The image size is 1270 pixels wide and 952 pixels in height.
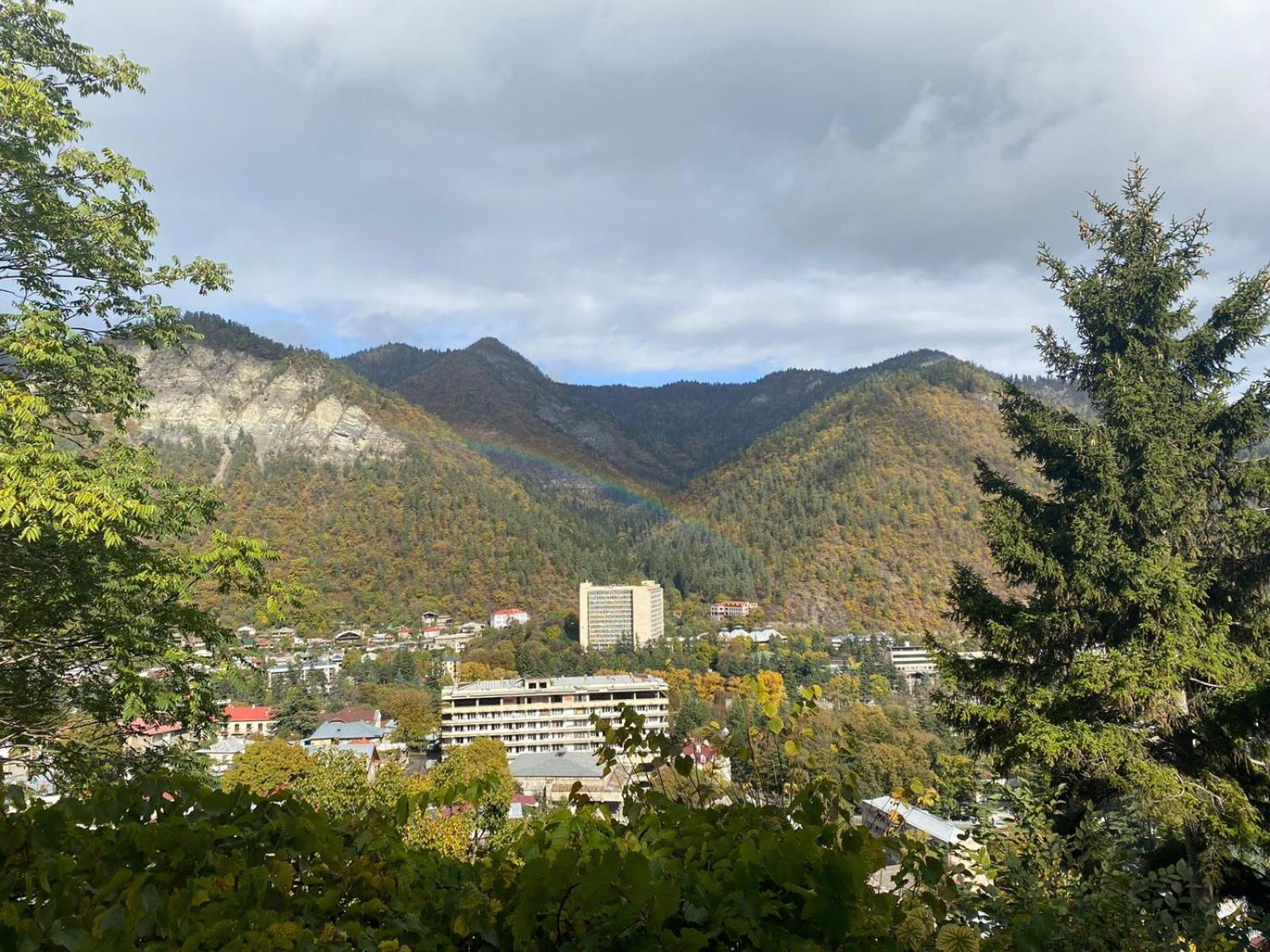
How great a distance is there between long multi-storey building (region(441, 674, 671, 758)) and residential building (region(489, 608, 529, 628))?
28.8 m

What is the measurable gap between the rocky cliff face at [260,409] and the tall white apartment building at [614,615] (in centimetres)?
5543

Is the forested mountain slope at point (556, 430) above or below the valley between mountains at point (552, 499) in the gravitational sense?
above

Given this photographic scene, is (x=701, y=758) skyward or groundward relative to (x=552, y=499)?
Result: groundward

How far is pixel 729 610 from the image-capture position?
79750 mm

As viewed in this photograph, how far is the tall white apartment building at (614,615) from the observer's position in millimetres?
64000

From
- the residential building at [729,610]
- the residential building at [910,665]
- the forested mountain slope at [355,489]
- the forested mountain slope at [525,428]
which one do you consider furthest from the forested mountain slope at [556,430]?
the residential building at [910,665]

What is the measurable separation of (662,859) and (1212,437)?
820cm

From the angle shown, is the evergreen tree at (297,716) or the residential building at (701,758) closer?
the residential building at (701,758)

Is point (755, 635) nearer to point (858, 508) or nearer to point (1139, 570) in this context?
point (858, 508)

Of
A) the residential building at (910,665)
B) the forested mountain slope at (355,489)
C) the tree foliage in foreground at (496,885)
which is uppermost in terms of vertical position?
the forested mountain slope at (355,489)

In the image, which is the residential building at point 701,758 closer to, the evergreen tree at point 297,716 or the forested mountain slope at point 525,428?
the evergreen tree at point 297,716

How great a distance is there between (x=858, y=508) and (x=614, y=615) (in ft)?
172

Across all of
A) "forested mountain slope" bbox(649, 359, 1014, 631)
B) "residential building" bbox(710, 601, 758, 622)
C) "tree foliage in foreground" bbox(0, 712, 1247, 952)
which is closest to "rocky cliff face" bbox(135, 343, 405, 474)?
"forested mountain slope" bbox(649, 359, 1014, 631)

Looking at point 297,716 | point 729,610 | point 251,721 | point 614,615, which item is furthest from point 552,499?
point 297,716
